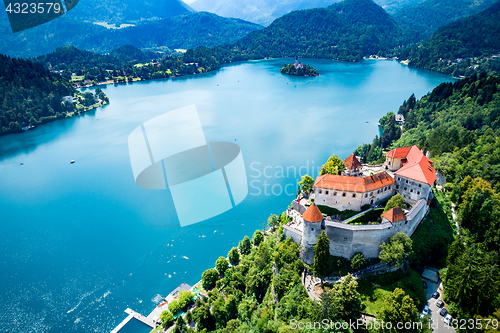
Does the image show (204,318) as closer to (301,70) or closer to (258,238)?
(258,238)

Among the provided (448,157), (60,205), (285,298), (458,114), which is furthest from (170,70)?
(285,298)

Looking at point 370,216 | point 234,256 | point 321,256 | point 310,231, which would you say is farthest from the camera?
point 234,256

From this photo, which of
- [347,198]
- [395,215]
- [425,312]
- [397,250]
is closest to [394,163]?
[347,198]

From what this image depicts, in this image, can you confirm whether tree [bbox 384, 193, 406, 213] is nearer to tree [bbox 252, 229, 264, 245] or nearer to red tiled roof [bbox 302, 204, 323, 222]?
red tiled roof [bbox 302, 204, 323, 222]

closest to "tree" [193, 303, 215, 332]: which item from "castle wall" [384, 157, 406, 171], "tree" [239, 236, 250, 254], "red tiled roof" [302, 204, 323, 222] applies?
"tree" [239, 236, 250, 254]

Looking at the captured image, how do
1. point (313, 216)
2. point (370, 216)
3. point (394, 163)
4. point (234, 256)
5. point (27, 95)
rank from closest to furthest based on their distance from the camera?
point (313, 216) < point (370, 216) < point (394, 163) < point (234, 256) < point (27, 95)

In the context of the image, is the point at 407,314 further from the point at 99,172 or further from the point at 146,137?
the point at 146,137

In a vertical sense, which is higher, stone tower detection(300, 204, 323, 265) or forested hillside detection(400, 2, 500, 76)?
forested hillside detection(400, 2, 500, 76)
